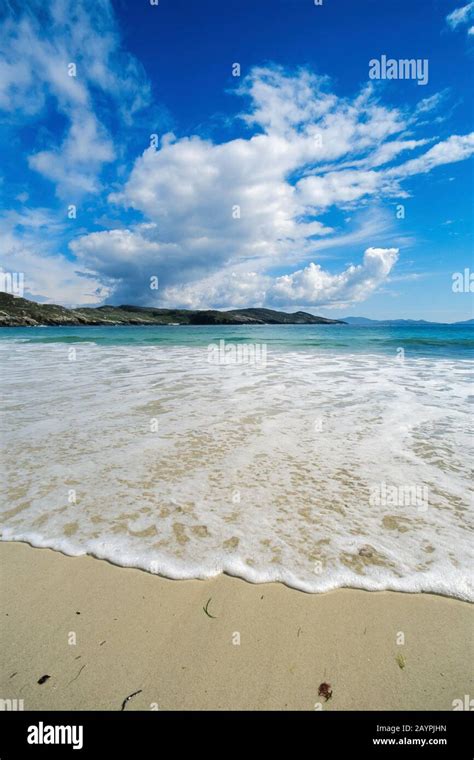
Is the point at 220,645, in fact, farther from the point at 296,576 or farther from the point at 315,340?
the point at 315,340

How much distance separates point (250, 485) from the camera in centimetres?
496

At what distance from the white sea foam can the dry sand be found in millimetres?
250

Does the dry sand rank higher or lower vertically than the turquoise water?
lower

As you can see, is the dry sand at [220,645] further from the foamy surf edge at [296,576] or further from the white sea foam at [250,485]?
the white sea foam at [250,485]

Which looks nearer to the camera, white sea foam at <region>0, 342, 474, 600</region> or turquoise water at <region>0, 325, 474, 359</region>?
white sea foam at <region>0, 342, 474, 600</region>

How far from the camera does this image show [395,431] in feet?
23.8

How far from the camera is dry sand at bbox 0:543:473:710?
225 centimetres

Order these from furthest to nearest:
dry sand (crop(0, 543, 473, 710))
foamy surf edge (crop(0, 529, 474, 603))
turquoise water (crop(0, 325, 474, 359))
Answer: turquoise water (crop(0, 325, 474, 359)) → foamy surf edge (crop(0, 529, 474, 603)) → dry sand (crop(0, 543, 473, 710))

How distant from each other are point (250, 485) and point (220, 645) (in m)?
2.47

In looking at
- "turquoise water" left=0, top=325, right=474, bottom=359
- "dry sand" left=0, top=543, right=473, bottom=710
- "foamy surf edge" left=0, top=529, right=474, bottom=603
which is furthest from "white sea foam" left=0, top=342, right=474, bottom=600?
"turquoise water" left=0, top=325, right=474, bottom=359

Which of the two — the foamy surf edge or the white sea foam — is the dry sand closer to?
the foamy surf edge

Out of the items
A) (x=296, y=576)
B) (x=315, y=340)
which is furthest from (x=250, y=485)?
(x=315, y=340)

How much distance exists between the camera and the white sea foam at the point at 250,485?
3.45m

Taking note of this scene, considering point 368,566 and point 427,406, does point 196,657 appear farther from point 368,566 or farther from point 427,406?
point 427,406
